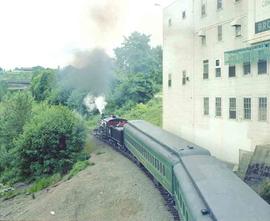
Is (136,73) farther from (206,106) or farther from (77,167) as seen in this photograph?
(206,106)

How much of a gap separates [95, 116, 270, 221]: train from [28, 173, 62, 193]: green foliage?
874 centimetres

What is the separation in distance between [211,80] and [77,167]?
12.4m

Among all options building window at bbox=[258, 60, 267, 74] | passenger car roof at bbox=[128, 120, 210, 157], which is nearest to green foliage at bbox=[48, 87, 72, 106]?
passenger car roof at bbox=[128, 120, 210, 157]

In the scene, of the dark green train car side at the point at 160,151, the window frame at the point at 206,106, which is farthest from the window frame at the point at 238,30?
the dark green train car side at the point at 160,151

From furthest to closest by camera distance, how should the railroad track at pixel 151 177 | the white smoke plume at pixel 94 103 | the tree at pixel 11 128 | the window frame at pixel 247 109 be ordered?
the white smoke plume at pixel 94 103, the tree at pixel 11 128, the window frame at pixel 247 109, the railroad track at pixel 151 177

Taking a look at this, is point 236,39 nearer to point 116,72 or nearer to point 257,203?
point 257,203

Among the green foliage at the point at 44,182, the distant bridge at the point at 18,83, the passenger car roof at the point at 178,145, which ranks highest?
the distant bridge at the point at 18,83

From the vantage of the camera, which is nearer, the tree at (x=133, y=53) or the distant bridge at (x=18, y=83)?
the tree at (x=133, y=53)

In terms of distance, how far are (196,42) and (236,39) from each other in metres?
5.42

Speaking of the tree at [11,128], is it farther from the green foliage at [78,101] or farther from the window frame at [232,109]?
the window frame at [232,109]

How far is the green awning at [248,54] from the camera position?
2097 cm

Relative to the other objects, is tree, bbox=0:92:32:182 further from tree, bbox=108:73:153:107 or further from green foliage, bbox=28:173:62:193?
tree, bbox=108:73:153:107

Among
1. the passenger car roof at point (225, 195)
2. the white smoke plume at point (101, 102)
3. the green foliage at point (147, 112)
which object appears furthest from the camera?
the white smoke plume at point (101, 102)

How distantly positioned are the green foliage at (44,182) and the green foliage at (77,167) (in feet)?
3.46
